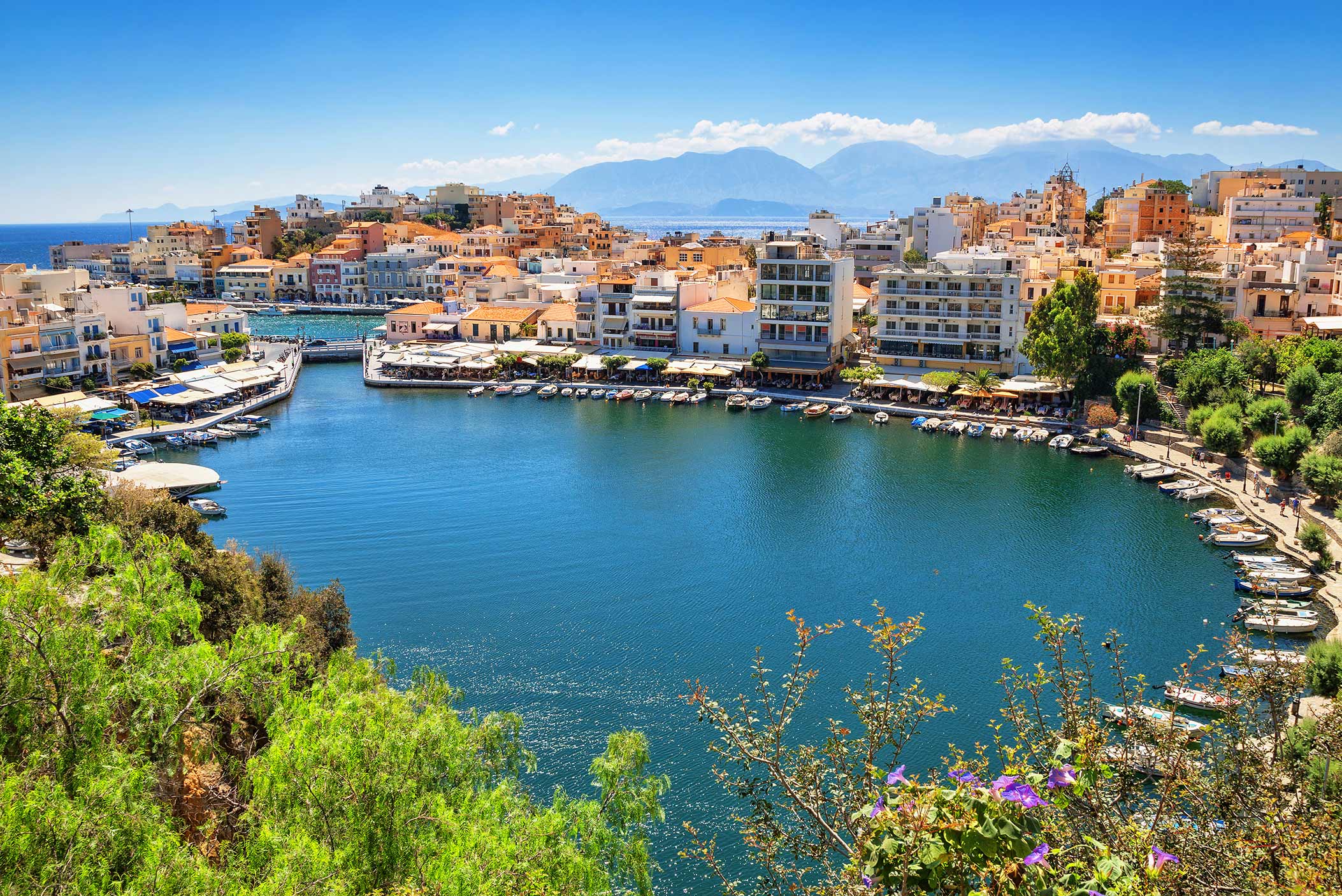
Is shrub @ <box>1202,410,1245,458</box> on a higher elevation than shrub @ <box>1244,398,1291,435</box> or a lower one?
lower

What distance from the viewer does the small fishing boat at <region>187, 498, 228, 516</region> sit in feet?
97.9

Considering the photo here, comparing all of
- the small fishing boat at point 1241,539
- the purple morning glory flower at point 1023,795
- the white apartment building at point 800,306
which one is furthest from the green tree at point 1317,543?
the white apartment building at point 800,306

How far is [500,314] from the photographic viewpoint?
59219 mm

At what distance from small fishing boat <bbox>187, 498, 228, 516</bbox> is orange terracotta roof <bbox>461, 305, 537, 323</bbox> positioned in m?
30.1

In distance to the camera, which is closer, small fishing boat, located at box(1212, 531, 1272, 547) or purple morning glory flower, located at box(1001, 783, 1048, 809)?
purple morning glory flower, located at box(1001, 783, 1048, 809)

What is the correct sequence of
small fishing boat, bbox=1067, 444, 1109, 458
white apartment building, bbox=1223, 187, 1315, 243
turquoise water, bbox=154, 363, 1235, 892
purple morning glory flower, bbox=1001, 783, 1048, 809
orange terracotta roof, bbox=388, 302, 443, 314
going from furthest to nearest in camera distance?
orange terracotta roof, bbox=388, 302, 443, 314 → white apartment building, bbox=1223, 187, 1315, 243 → small fishing boat, bbox=1067, 444, 1109, 458 → turquoise water, bbox=154, 363, 1235, 892 → purple morning glory flower, bbox=1001, 783, 1048, 809

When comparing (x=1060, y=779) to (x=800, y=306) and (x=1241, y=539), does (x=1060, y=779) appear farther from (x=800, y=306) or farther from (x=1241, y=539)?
(x=800, y=306)

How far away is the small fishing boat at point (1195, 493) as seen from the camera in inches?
1216

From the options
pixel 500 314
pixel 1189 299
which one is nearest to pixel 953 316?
pixel 1189 299

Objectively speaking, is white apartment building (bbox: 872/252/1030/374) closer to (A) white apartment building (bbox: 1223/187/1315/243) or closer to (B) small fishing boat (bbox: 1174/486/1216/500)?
(B) small fishing boat (bbox: 1174/486/1216/500)

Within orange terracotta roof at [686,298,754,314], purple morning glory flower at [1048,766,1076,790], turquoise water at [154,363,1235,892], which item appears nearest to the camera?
purple morning glory flower at [1048,766,1076,790]

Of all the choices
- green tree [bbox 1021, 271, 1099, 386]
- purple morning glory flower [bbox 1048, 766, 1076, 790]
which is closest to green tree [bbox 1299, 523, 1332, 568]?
green tree [bbox 1021, 271, 1099, 386]

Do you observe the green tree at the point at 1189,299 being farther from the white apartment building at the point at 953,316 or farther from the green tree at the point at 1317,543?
the green tree at the point at 1317,543

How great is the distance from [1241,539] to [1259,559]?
1883 mm
